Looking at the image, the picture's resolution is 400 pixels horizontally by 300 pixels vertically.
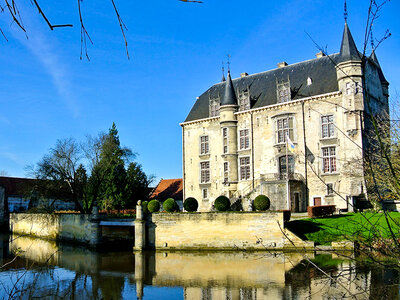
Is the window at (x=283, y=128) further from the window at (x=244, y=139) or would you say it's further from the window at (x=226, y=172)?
the window at (x=226, y=172)

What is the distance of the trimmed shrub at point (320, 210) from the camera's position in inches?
989

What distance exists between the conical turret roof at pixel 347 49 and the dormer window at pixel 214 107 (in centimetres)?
1160

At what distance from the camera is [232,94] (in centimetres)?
3500

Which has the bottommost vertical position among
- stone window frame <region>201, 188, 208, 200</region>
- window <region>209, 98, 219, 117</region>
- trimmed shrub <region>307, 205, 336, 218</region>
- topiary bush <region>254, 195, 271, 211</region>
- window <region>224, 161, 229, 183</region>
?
trimmed shrub <region>307, 205, 336, 218</region>

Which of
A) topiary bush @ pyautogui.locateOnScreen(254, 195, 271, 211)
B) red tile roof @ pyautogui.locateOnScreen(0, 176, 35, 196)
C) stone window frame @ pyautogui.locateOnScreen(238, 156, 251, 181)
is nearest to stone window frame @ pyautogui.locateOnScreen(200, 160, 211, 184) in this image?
stone window frame @ pyautogui.locateOnScreen(238, 156, 251, 181)

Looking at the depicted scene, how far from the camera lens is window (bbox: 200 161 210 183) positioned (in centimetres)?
3591

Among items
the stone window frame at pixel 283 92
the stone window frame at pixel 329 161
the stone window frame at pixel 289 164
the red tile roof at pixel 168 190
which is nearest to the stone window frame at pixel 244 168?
the stone window frame at pixel 289 164

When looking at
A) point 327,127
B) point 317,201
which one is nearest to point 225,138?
point 327,127

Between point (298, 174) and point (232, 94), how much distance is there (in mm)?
9497

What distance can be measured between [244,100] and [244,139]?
348cm

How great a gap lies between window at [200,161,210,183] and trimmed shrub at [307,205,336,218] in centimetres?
1232

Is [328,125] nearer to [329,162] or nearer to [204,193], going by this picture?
[329,162]

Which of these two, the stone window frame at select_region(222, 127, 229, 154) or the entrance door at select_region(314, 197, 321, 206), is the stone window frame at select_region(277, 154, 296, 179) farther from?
the stone window frame at select_region(222, 127, 229, 154)

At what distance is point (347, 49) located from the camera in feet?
94.1
